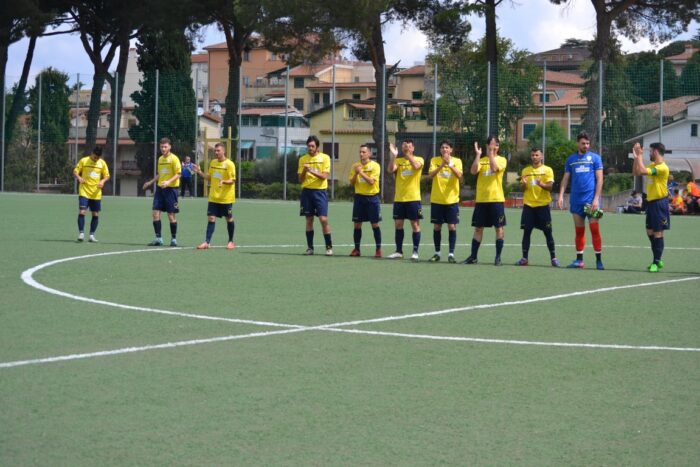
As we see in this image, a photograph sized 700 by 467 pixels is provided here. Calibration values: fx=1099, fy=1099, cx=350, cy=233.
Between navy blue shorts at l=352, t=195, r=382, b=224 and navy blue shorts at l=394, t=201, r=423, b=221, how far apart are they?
46cm

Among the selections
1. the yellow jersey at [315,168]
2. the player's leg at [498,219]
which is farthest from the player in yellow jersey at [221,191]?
the player's leg at [498,219]

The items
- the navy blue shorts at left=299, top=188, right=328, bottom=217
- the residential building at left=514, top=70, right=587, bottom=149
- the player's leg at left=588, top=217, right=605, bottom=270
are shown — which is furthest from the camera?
the residential building at left=514, top=70, right=587, bottom=149

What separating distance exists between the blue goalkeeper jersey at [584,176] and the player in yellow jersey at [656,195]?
785 mm

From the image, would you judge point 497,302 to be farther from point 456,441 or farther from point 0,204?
point 0,204

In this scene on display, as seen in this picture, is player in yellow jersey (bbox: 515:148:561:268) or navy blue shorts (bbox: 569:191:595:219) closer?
navy blue shorts (bbox: 569:191:595:219)

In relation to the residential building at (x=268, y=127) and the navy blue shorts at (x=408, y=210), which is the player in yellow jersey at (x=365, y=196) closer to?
the navy blue shorts at (x=408, y=210)

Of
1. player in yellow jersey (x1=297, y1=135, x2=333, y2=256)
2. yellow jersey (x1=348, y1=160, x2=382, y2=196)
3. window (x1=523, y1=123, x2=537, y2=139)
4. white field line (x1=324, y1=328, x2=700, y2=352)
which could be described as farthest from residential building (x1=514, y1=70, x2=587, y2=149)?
white field line (x1=324, y1=328, x2=700, y2=352)

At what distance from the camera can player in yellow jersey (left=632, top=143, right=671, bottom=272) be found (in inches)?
598

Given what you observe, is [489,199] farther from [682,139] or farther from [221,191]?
[682,139]

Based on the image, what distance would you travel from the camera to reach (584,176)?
15992 mm

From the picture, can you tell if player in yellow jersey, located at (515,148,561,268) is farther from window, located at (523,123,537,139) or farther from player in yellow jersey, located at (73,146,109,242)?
window, located at (523,123,537,139)

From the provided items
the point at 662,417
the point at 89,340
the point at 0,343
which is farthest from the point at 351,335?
the point at 662,417

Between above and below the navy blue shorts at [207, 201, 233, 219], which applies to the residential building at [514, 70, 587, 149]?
above

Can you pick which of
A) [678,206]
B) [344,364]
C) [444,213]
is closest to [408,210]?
[444,213]
